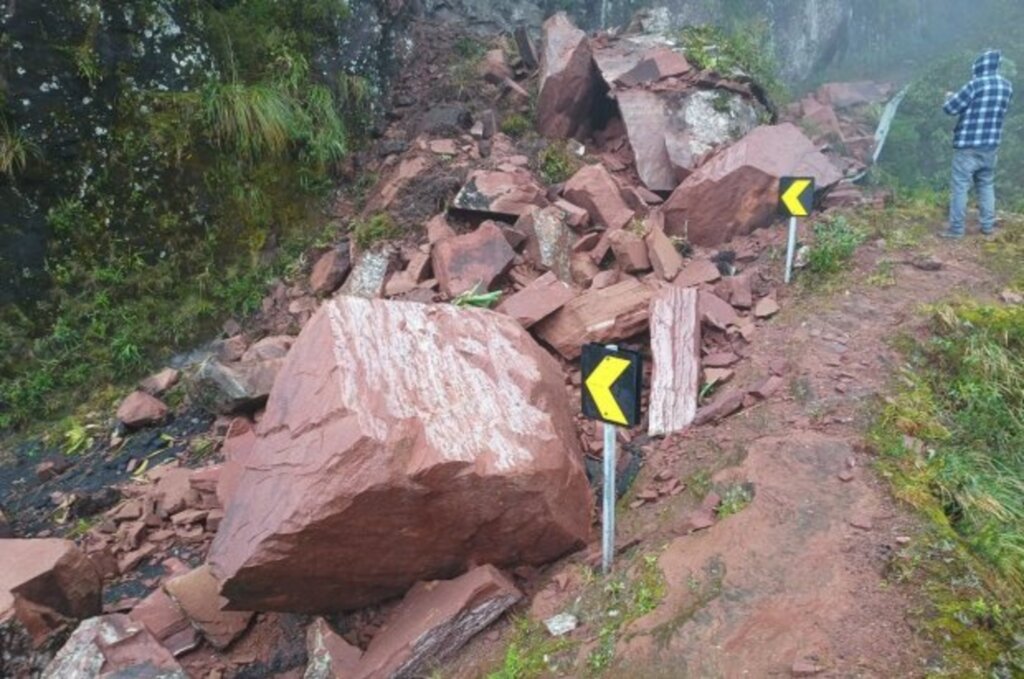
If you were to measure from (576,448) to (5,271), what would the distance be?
16.6ft

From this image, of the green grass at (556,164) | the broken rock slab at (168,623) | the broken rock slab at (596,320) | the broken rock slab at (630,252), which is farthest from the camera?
the green grass at (556,164)

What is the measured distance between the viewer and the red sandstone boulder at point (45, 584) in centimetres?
325

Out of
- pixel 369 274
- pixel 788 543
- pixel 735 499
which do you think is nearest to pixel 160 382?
pixel 369 274

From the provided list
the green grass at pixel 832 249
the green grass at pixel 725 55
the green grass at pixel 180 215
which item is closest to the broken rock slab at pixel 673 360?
the green grass at pixel 832 249

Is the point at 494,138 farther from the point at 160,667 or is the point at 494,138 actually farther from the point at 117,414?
the point at 160,667

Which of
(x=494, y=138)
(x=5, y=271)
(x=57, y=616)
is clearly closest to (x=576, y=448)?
(x=57, y=616)

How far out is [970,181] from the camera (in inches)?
262

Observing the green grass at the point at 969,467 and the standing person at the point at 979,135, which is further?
the standing person at the point at 979,135

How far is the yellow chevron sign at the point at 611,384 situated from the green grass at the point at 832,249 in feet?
10.7

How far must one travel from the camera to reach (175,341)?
242 inches

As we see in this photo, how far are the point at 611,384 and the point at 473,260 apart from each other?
2917 mm

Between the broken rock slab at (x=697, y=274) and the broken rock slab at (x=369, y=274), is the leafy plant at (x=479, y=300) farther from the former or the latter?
the broken rock slab at (x=697, y=274)

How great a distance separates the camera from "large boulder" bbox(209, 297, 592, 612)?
10.2 ft

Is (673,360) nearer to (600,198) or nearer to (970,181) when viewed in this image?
(600,198)
